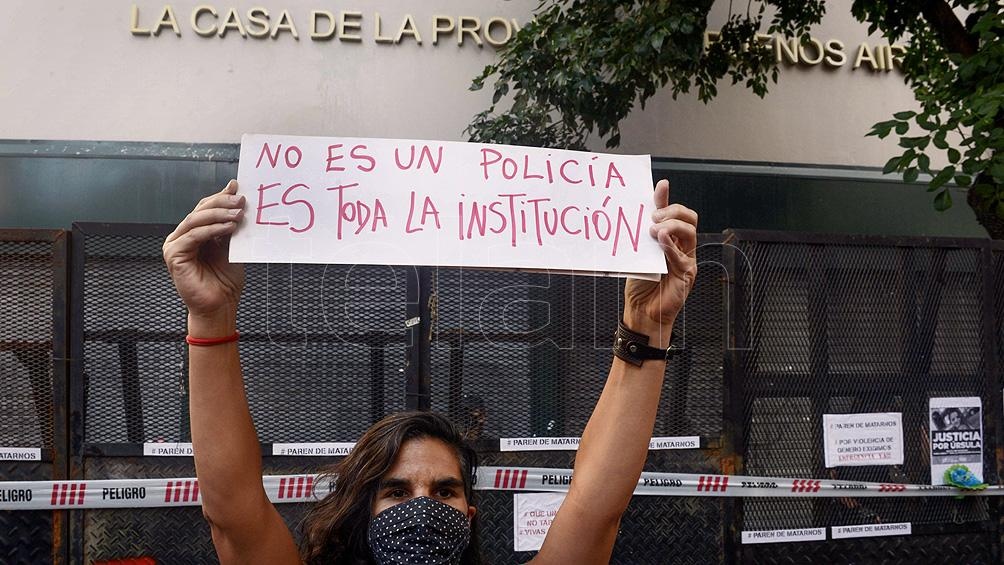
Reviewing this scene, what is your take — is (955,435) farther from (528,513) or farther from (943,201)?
(528,513)

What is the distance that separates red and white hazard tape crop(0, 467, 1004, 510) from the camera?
3799mm

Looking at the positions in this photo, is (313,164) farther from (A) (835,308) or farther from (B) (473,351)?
(A) (835,308)

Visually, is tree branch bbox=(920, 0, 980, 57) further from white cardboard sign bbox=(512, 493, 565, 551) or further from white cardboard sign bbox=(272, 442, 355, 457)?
white cardboard sign bbox=(272, 442, 355, 457)

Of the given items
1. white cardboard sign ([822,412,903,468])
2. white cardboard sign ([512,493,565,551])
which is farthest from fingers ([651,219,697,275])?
white cardboard sign ([822,412,903,468])

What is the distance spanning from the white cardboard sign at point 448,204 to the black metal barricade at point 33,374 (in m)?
2.17

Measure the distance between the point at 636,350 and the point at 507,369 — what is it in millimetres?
1894

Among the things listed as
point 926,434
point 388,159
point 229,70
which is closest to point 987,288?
point 926,434

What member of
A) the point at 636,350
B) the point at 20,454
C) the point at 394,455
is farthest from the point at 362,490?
the point at 20,454

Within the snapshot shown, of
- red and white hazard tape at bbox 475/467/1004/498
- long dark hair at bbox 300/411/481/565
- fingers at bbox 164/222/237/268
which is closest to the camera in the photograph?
fingers at bbox 164/222/237/268

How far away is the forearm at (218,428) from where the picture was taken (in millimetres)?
1941

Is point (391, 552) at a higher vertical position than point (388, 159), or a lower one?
lower

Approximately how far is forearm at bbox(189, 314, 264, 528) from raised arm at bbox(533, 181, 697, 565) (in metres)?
0.77

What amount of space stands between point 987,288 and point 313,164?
13.0 ft

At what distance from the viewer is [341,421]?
3955 millimetres
